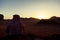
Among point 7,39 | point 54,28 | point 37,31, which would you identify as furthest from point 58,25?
point 7,39

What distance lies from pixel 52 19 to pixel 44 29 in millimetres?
265

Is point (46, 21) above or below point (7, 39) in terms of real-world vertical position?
above

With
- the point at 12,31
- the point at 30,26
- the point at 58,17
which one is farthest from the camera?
the point at 58,17

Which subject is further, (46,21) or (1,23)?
(46,21)

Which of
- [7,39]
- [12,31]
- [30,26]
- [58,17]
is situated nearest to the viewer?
[7,39]

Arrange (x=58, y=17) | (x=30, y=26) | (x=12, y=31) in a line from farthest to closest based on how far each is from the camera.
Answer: (x=58, y=17) < (x=30, y=26) < (x=12, y=31)

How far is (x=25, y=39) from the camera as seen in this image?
2.36 meters

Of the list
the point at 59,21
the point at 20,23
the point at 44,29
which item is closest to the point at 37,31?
the point at 44,29

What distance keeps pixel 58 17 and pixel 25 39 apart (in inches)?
31.2

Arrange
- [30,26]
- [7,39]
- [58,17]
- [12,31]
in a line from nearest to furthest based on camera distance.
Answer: [7,39], [12,31], [30,26], [58,17]

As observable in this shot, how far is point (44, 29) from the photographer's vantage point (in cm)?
256

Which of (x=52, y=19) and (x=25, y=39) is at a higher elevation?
(x=52, y=19)

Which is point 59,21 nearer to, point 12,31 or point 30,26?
point 30,26

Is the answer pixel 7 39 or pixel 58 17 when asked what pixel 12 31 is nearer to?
pixel 7 39
